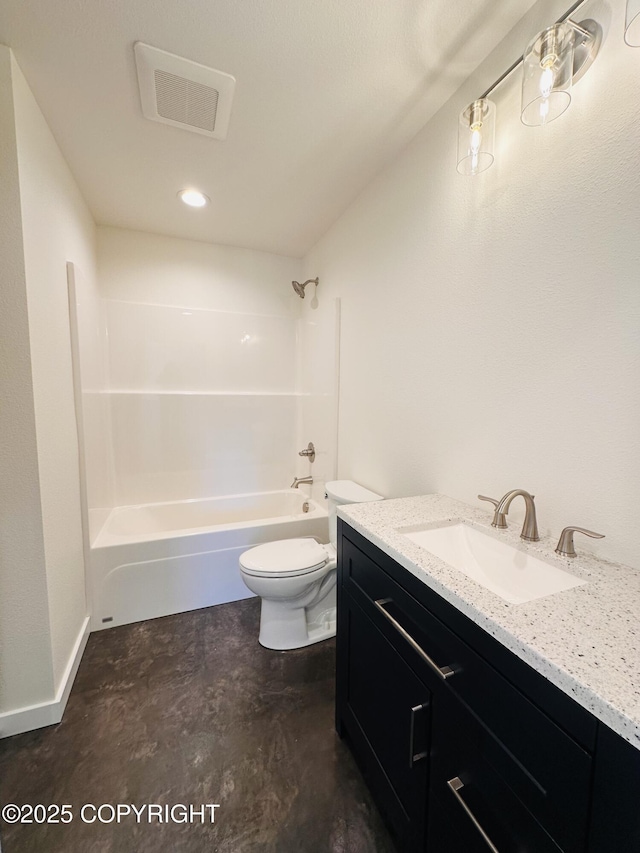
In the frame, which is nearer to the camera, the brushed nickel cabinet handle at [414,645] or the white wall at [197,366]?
the brushed nickel cabinet handle at [414,645]

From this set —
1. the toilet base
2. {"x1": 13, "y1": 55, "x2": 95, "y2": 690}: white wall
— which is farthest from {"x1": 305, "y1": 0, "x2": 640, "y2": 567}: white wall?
{"x1": 13, "y1": 55, "x2": 95, "y2": 690}: white wall

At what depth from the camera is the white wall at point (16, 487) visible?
1164 mm

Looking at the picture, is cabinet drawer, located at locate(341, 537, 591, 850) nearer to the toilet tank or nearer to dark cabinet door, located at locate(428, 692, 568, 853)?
dark cabinet door, located at locate(428, 692, 568, 853)

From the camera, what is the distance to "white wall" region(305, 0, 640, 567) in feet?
2.78

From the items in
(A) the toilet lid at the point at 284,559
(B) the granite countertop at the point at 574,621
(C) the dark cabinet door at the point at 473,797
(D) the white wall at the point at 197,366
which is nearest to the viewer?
(B) the granite countertop at the point at 574,621

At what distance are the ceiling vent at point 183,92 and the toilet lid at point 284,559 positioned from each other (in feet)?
6.47

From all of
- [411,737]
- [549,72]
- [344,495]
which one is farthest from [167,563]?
[549,72]

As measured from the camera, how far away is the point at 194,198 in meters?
2.02

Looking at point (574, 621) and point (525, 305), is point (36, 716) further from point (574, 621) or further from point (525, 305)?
point (525, 305)

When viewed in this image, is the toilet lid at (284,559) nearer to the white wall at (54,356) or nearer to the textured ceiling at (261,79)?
the white wall at (54,356)

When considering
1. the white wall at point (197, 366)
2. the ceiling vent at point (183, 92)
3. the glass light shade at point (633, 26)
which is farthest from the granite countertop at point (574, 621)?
the white wall at point (197, 366)

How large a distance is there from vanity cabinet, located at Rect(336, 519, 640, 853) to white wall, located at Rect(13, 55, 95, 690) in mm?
1212

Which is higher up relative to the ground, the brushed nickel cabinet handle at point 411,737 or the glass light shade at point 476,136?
the glass light shade at point 476,136

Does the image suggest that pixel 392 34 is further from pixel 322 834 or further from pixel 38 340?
pixel 322 834
